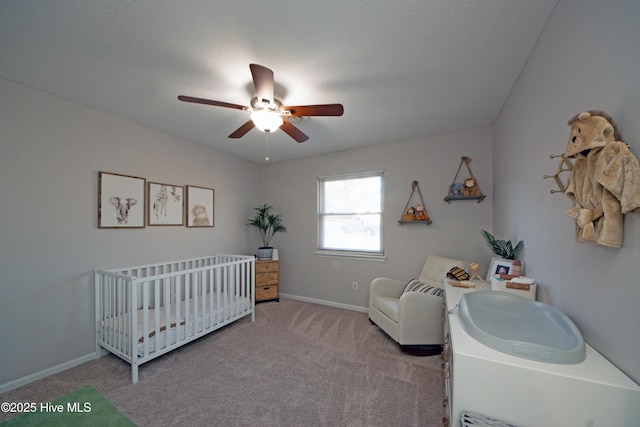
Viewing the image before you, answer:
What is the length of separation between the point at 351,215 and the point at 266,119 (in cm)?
219

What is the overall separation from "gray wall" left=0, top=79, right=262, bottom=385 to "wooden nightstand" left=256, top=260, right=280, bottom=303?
55.4 inches

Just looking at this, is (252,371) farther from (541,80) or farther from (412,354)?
(541,80)

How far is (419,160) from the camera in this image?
303cm

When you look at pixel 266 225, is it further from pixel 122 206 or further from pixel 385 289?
pixel 385 289

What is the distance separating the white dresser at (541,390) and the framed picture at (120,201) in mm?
3065

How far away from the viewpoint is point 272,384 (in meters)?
1.85

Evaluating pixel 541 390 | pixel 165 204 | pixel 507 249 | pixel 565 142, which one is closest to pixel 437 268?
pixel 507 249

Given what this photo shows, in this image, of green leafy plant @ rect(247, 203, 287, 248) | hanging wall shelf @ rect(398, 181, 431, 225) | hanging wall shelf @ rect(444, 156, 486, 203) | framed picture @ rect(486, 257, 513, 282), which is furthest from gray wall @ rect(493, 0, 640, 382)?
green leafy plant @ rect(247, 203, 287, 248)

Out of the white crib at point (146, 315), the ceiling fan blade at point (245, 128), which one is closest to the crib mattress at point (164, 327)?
the white crib at point (146, 315)

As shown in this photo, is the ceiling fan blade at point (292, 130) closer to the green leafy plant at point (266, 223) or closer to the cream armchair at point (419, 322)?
the cream armchair at point (419, 322)

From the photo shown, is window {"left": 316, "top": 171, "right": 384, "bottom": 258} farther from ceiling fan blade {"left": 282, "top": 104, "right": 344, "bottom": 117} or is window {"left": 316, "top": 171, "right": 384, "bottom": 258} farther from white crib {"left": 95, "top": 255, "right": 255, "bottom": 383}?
ceiling fan blade {"left": 282, "top": 104, "right": 344, "bottom": 117}

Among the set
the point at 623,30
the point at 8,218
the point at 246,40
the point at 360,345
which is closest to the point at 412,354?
the point at 360,345

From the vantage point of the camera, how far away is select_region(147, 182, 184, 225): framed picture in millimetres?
2695

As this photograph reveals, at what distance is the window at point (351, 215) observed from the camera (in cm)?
336
